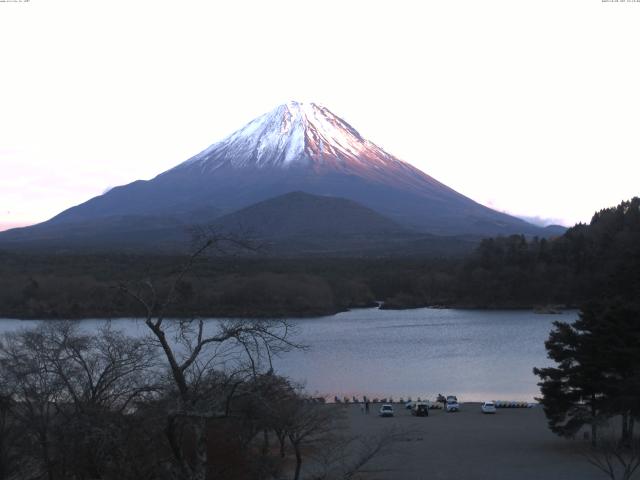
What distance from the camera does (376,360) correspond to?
23156 mm

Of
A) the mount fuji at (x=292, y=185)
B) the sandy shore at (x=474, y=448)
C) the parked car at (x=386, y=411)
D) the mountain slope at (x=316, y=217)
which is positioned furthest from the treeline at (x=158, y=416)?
the mount fuji at (x=292, y=185)

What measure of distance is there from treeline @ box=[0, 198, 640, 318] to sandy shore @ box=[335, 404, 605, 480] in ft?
65.8

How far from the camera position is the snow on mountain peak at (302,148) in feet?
338

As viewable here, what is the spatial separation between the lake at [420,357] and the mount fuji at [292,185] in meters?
52.3

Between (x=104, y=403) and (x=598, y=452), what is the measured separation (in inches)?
255

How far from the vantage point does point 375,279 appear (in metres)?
48.9

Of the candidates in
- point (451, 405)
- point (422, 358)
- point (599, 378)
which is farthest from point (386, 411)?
point (422, 358)

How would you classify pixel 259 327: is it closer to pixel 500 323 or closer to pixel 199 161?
pixel 500 323

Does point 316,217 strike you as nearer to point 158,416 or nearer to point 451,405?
point 451,405

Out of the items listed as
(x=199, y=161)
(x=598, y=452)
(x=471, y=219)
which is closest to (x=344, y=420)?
(x=598, y=452)

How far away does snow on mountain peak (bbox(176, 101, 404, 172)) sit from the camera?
103 meters

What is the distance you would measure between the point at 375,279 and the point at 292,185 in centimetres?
4851

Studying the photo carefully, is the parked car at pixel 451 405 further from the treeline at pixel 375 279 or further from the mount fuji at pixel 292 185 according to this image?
the mount fuji at pixel 292 185

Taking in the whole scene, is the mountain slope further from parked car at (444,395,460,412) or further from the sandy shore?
the sandy shore
